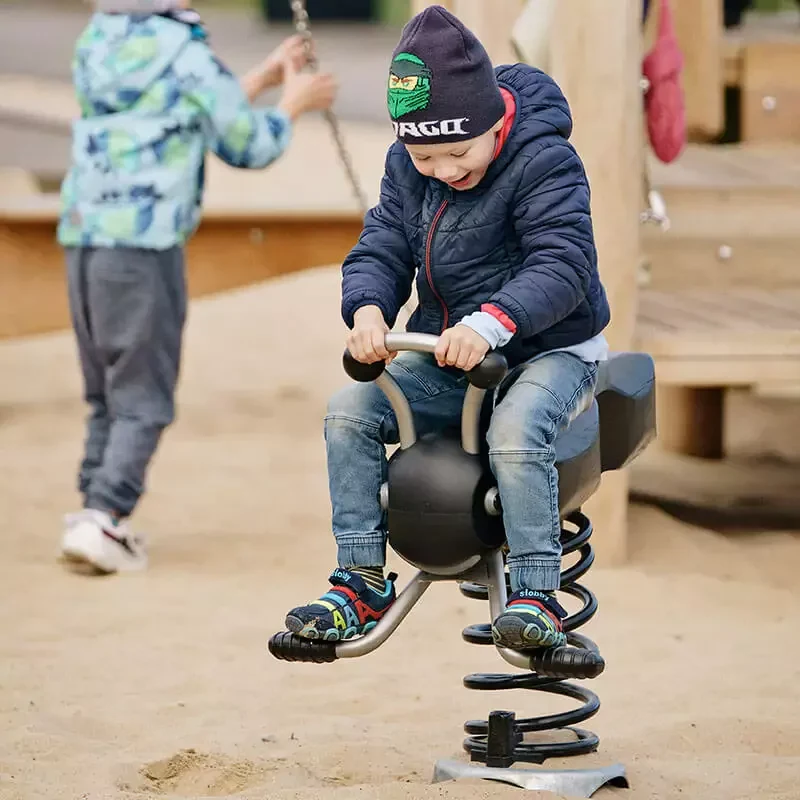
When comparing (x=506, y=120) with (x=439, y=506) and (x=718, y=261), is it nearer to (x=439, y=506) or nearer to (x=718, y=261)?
(x=439, y=506)

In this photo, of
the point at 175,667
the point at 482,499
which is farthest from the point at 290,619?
the point at 175,667

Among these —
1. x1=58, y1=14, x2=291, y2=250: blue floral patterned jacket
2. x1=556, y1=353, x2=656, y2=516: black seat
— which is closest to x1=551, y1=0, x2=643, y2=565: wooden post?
x1=58, y1=14, x2=291, y2=250: blue floral patterned jacket

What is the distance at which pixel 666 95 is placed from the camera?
543cm

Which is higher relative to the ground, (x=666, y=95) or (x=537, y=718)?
(x=666, y=95)

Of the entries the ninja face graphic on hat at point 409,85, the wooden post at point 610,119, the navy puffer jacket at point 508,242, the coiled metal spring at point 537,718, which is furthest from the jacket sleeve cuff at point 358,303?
the wooden post at point 610,119

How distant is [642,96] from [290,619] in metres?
2.96

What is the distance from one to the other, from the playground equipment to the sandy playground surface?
0.15 metres

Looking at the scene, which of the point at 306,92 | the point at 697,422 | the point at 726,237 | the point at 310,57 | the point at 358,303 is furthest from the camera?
the point at 697,422

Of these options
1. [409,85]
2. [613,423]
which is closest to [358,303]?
[409,85]

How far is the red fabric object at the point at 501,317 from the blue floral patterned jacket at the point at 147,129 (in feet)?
8.35

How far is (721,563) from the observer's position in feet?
17.8

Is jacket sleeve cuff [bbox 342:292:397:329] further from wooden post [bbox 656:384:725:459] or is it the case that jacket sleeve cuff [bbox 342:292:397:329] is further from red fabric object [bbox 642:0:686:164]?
wooden post [bbox 656:384:725:459]

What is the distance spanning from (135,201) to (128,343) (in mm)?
465

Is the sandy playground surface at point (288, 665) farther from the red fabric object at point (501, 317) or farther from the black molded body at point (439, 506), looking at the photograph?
the red fabric object at point (501, 317)
